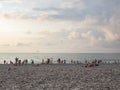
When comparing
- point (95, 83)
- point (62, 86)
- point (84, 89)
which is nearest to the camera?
point (84, 89)

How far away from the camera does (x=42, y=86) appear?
2470 centimetres

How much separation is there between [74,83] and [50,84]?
2127 mm

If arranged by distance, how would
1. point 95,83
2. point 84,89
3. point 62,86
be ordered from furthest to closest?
point 95,83 < point 62,86 < point 84,89

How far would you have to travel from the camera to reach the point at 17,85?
25.3 metres

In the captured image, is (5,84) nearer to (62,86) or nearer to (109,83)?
(62,86)

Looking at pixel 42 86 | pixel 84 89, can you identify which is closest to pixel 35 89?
pixel 42 86

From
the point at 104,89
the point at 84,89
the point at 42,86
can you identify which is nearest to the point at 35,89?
the point at 42,86

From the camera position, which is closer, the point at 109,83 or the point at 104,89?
the point at 104,89

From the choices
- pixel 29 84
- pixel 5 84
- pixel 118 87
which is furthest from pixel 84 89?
pixel 5 84

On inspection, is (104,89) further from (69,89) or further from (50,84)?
(50,84)

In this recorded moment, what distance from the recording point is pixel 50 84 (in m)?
25.7

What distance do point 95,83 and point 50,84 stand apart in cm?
397

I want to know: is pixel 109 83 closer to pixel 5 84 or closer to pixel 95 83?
pixel 95 83

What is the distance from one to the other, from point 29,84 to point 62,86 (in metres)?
3.30
